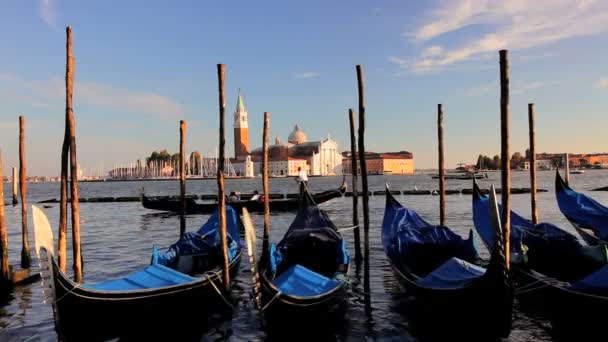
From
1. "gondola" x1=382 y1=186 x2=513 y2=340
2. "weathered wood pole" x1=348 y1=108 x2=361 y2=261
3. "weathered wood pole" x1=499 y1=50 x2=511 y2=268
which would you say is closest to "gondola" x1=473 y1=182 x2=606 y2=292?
"gondola" x1=382 y1=186 x2=513 y2=340

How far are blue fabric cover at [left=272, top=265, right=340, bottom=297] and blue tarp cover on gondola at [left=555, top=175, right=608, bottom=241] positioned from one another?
4.72 meters

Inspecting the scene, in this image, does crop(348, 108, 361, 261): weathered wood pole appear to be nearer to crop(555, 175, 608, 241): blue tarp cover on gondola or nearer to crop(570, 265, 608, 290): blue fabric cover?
crop(555, 175, 608, 241): blue tarp cover on gondola

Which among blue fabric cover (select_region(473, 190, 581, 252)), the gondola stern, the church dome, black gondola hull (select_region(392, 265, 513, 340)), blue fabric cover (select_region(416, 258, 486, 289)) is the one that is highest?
the church dome

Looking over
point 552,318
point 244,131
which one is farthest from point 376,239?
point 244,131

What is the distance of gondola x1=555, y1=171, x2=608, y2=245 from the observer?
7828mm

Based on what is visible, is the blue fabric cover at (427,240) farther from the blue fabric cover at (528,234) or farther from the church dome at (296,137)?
the church dome at (296,137)

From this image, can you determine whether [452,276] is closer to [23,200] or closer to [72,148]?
[72,148]

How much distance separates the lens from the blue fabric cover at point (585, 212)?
310 inches

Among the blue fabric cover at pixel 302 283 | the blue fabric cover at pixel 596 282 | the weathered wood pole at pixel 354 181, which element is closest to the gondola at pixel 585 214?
the blue fabric cover at pixel 596 282

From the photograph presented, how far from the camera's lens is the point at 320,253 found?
23.7 feet

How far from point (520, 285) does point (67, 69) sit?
622 cm

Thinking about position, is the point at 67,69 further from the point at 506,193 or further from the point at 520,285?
the point at 520,285

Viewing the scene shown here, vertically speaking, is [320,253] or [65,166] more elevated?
[65,166]

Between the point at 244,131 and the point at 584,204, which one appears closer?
the point at 584,204
